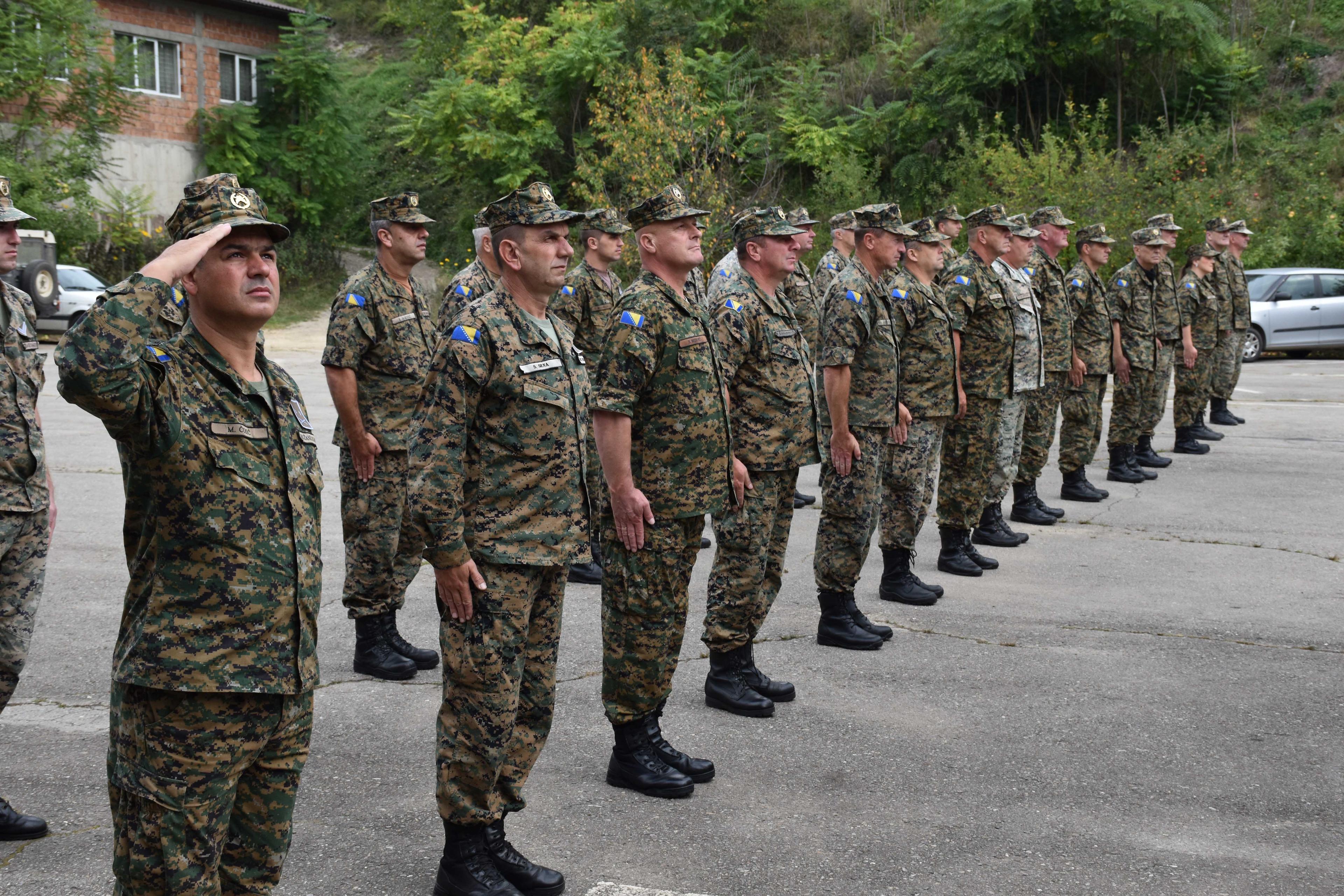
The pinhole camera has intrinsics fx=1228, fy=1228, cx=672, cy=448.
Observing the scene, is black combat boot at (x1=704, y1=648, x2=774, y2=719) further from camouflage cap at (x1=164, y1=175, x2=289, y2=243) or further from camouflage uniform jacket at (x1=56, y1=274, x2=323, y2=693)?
camouflage cap at (x1=164, y1=175, x2=289, y2=243)

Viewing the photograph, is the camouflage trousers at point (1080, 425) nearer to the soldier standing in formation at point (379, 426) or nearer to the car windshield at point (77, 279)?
the soldier standing in formation at point (379, 426)

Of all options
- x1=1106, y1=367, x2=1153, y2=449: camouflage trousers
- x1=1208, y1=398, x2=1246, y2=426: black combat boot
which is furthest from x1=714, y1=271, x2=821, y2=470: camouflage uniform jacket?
x1=1208, y1=398, x2=1246, y2=426: black combat boot

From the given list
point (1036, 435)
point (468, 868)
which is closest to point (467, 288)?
point (468, 868)

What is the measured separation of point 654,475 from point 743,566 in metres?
0.84

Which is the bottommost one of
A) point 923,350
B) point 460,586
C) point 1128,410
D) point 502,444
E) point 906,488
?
point 906,488

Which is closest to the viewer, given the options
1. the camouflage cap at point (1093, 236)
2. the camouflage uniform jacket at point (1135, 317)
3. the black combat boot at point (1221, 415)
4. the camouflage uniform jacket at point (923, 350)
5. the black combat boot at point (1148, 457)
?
the camouflage uniform jacket at point (923, 350)

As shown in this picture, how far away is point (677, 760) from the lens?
4.63 metres

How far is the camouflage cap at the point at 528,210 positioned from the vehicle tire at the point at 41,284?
16.8 m

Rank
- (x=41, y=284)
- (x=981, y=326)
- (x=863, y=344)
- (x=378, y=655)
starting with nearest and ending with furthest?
(x=378, y=655), (x=863, y=344), (x=981, y=326), (x=41, y=284)

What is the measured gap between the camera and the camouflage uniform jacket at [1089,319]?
1038cm

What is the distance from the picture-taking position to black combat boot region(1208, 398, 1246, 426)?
14.1 metres

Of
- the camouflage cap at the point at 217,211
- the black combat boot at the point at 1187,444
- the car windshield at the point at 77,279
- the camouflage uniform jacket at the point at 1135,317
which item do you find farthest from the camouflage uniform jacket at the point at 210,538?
the car windshield at the point at 77,279

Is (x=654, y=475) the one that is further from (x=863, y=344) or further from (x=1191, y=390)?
(x=1191, y=390)

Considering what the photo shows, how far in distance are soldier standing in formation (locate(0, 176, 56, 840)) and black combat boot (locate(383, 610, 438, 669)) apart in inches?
69.2
